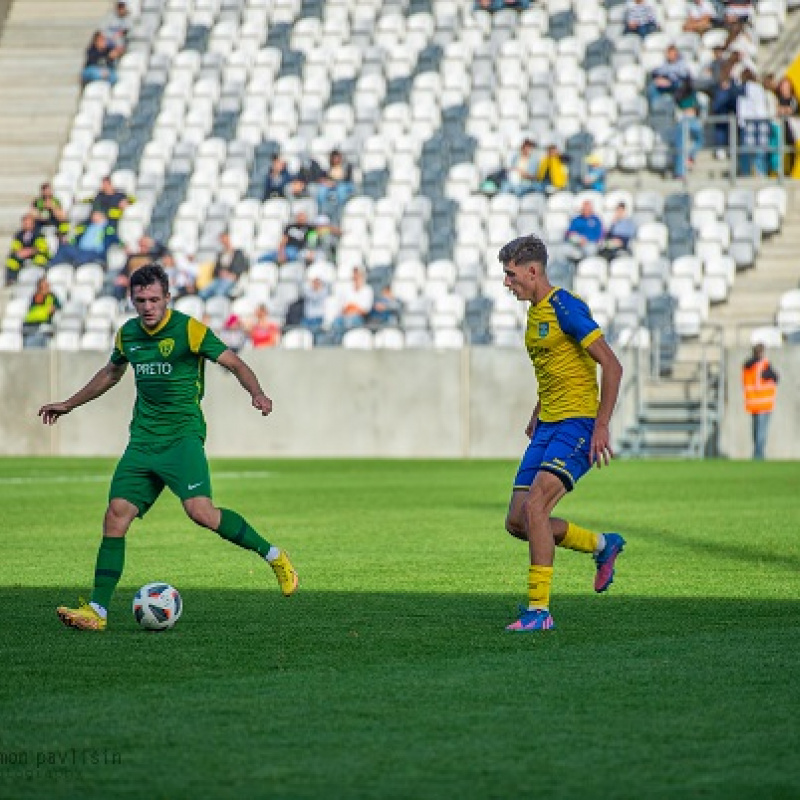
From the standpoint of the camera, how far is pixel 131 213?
1395 inches

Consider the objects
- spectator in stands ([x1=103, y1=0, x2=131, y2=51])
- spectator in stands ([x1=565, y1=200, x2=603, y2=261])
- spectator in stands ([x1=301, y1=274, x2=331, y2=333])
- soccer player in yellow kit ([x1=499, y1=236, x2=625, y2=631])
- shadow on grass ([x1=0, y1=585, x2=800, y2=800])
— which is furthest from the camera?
spectator in stands ([x1=103, y1=0, x2=131, y2=51])

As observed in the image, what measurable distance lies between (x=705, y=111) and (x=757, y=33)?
111 inches

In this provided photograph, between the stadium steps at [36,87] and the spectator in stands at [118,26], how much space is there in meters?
0.67

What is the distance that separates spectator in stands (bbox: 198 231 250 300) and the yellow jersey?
935 inches

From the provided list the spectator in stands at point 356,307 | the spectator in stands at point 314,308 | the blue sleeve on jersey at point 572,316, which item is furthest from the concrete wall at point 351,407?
the blue sleeve on jersey at point 572,316

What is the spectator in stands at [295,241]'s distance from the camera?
109 ft

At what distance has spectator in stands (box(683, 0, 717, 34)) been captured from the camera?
33.9m

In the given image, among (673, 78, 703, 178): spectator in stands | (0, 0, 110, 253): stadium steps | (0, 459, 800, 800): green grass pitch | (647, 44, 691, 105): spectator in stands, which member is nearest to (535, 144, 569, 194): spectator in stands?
(673, 78, 703, 178): spectator in stands

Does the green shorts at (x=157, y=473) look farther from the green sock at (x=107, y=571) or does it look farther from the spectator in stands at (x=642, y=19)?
the spectator in stands at (x=642, y=19)

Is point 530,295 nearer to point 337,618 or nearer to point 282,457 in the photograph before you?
point 337,618

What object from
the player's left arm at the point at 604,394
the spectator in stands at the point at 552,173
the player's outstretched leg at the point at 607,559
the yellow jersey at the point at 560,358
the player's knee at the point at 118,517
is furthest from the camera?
the spectator in stands at the point at 552,173

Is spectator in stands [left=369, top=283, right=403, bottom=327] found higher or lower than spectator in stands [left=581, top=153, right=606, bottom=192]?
lower

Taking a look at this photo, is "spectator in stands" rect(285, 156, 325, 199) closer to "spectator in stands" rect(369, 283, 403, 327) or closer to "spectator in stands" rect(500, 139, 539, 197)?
"spectator in stands" rect(500, 139, 539, 197)

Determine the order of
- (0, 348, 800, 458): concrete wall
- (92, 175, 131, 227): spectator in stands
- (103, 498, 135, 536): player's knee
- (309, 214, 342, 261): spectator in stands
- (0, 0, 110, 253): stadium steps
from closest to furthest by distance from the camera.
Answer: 1. (103, 498, 135, 536): player's knee
2. (0, 348, 800, 458): concrete wall
3. (309, 214, 342, 261): spectator in stands
4. (92, 175, 131, 227): spectator in stands
5. (0, 0, 110, 253): stadium steps
